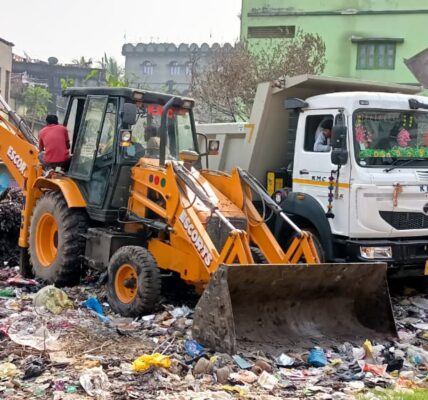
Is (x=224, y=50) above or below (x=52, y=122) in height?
above

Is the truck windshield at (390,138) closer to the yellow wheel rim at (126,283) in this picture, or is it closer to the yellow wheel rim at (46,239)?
the yellow wheel rim at (126,283)

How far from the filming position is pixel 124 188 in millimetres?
7387

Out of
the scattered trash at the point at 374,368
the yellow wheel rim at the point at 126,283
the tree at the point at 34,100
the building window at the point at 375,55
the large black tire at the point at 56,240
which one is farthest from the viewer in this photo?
the tree at the point at 34,100

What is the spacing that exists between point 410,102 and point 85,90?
3830 mm

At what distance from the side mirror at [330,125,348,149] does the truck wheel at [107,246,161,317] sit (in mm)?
2359

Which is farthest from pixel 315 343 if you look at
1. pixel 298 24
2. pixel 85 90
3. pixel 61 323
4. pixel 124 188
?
pixel 298 24

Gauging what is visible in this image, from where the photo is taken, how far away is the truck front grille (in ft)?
23.7

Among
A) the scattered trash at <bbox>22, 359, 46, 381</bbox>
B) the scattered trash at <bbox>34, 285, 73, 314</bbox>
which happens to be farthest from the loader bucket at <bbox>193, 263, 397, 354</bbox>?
the scattered trash at <bbox>34, 285, 73, 314</bbox>

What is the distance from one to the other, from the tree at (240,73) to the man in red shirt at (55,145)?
402 inches

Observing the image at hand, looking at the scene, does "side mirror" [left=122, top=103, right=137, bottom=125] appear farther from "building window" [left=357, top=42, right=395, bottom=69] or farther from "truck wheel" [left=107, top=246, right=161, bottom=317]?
"building window" [left=357, top=42, right=395, bottom=69]

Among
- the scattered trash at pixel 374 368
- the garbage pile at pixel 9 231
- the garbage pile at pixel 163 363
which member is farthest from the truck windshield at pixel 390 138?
the garbage pile at pixel 9 231

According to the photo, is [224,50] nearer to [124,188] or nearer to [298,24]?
[298,24]

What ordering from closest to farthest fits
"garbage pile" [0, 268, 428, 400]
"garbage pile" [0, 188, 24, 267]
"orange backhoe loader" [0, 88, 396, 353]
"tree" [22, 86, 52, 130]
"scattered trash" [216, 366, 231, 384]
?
"garbage pile" [0, 268, 428, 400] < "scattered trash" [216, 366, 231, 384] < "orange backhoe loader" [0, 88, 396, 353] < "garbage pile" [0, 188, 24, 267] < "tree" [22, 86, 52, 130]

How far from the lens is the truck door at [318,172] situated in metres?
7.26
